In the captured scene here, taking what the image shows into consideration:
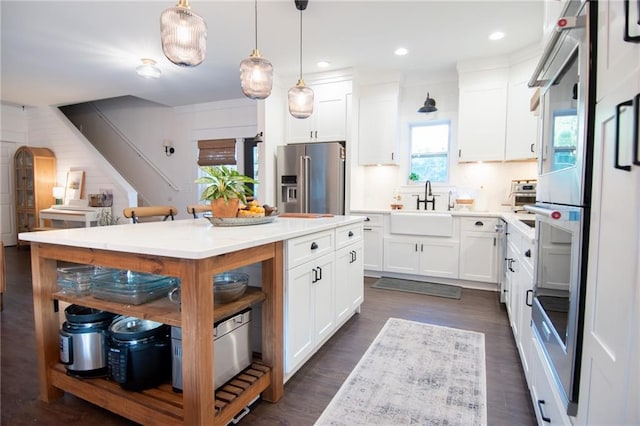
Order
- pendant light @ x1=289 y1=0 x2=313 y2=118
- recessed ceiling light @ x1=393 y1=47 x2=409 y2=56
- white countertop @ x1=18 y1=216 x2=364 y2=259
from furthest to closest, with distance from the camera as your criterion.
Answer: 1. recessed ceiling light @ x1=393 y1=47 x2=409 y2=56
2. pendant light @ x1=289 y1=0 x2=313 y2=118
3. white countertop @ x1=18 y1=216 x2=364 y2=259

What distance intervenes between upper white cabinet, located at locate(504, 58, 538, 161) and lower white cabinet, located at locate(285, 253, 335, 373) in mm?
2891

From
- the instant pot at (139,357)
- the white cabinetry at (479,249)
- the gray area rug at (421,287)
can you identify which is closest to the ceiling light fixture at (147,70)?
the instant pot at (139,357)

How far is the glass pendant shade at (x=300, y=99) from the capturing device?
2.79 m

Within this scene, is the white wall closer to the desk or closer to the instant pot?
the instant pot

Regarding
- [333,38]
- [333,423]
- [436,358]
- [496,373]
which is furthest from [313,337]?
[333,38]

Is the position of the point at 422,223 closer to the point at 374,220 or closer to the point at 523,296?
the point at 374,220

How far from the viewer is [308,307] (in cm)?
205

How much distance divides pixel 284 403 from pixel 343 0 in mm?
3005

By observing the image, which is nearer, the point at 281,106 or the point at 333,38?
the point at 333,38

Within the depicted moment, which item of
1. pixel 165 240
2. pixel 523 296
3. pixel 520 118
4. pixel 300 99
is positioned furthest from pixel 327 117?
pixel 165 240

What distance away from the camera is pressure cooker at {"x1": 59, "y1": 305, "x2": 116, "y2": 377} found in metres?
1.71

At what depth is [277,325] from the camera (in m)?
1.78

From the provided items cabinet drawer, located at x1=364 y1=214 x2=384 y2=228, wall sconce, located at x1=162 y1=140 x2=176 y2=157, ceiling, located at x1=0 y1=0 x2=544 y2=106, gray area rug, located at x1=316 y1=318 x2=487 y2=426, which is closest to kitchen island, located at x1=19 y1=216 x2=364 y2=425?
gray area rug, located at x1=316 y1=318 x2=487 y2=426

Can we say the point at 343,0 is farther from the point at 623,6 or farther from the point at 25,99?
the point at 25,99
